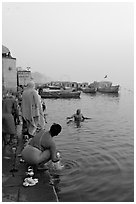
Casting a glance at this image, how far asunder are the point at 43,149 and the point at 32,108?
7.06 feet

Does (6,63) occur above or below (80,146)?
above

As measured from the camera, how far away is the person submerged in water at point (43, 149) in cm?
583

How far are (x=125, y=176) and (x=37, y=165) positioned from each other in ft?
8.49

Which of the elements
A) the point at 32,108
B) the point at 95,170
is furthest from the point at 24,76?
the point at 95,170

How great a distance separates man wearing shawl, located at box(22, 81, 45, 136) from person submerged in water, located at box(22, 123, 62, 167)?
77.4 inches

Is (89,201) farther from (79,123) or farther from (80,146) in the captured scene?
(79,123)

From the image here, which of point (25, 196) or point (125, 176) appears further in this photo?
point (125, 176)

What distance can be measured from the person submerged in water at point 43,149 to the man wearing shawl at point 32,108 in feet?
6.45

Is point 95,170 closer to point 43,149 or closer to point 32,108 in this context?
point 43,149

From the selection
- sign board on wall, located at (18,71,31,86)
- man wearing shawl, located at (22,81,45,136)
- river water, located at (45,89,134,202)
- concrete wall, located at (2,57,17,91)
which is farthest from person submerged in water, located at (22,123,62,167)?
sign board on wall, located at (18,71,31,86)

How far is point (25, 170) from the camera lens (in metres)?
5.95

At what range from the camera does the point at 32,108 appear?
26.0 ft

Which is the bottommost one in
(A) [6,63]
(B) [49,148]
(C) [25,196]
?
(C) [25,196]

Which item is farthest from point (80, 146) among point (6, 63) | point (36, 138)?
point (6, 63)
